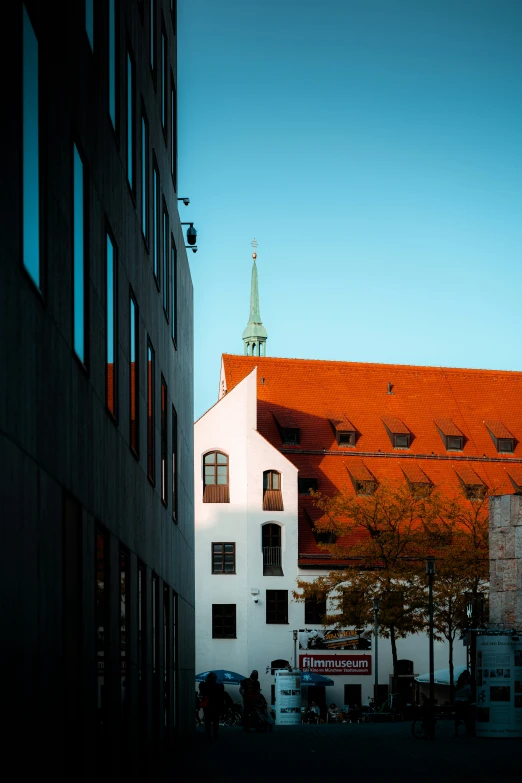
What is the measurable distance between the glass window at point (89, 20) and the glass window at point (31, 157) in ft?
12.9

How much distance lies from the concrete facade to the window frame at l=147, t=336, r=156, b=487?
4159cm

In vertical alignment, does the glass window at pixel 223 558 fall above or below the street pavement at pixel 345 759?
above

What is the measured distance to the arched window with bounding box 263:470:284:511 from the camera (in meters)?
66.8

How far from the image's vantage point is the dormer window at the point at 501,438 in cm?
7681

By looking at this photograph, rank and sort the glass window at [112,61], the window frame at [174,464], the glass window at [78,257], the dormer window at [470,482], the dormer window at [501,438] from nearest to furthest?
the glass window at [78,257]
the glass window at [112,61]
the window frame at [174,464]
the dormer window at [470,482]
the dormer window at [501,438]

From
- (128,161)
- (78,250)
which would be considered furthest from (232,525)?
(78,250)

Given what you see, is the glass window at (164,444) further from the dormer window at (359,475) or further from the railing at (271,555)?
the dormer window at (359,475)

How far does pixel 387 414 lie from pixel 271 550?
14599mm

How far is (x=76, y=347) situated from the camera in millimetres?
12875

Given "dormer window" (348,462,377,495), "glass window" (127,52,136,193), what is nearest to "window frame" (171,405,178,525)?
"glass window" (127,52,136,193)

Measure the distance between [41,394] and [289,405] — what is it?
2575 inches

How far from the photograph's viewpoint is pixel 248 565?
65688 mm

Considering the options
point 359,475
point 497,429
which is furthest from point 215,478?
point 497,429

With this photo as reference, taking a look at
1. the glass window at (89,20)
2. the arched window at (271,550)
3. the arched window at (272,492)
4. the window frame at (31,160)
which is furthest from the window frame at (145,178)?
the arched window at (271,550)
